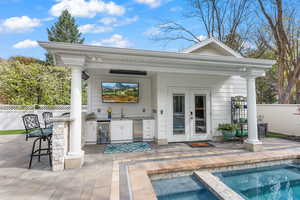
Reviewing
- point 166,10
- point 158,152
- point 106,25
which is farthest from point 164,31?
point 158,152

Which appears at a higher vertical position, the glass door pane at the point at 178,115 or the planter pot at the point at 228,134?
the glass door pane at the point at 178,115

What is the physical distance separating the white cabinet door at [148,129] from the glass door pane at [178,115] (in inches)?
32.0

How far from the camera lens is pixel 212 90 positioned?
5.63m

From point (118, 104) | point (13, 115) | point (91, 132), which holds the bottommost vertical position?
point (91, 132)

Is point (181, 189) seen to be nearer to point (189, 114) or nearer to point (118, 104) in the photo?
point (189, 114)

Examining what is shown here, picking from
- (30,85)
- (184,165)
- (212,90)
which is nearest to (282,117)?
(212,90)

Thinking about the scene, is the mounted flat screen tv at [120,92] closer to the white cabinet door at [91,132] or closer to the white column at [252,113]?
the white cabinet door at [91,132]

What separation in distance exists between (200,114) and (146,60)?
10.3 feet

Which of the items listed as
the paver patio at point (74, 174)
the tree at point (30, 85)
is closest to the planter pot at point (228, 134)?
the paver patio at point (74, 174)

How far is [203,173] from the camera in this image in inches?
119

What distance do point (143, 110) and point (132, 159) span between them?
2.73 metres

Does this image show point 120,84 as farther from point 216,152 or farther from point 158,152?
point 216,152

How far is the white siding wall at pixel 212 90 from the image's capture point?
16.8 feet

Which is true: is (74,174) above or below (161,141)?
below
